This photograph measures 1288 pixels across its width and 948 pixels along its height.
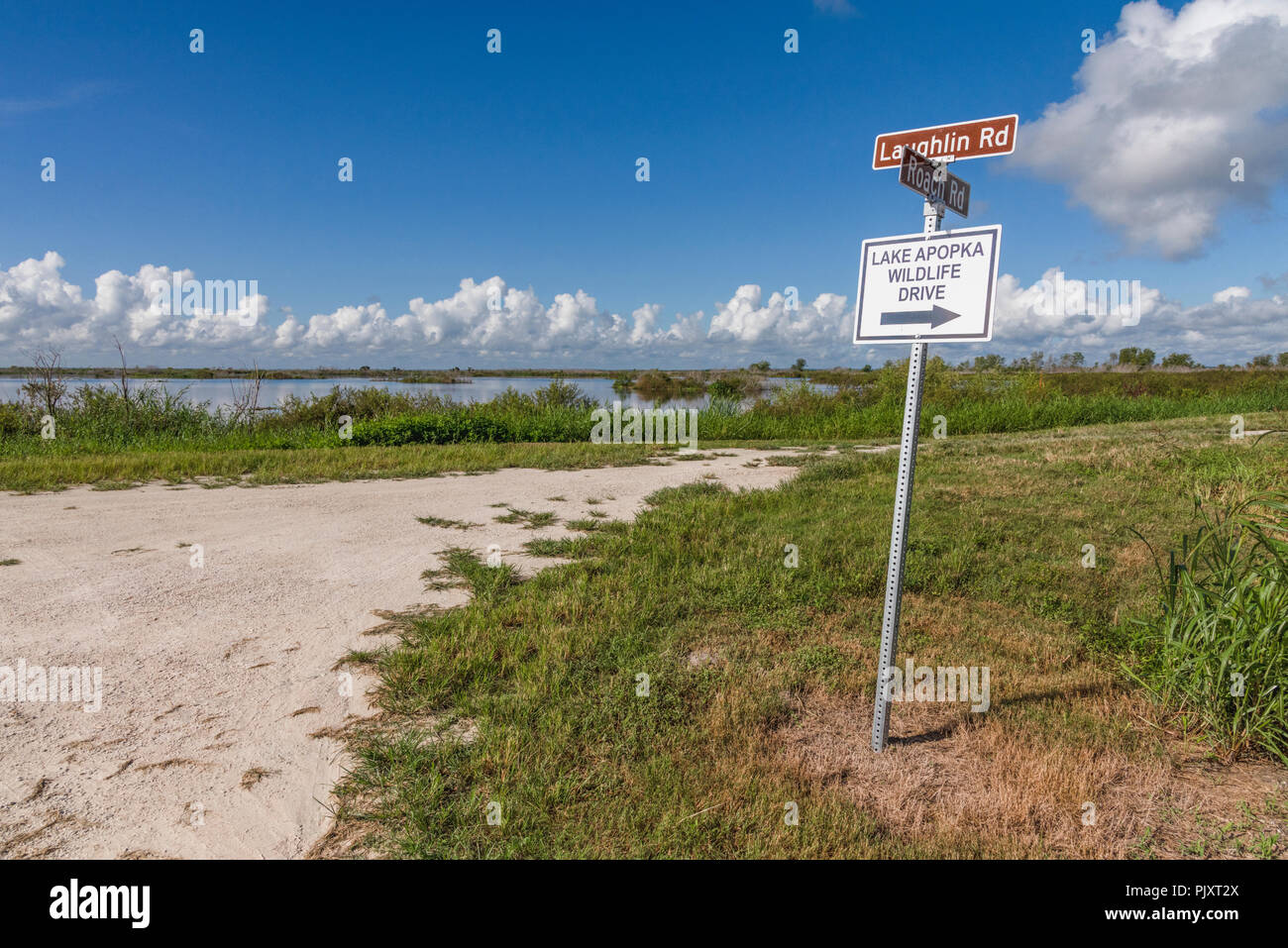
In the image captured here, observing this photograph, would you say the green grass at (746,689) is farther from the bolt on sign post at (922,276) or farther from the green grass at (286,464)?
the green grass at (286,464)

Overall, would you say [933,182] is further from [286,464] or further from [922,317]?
[286,464]

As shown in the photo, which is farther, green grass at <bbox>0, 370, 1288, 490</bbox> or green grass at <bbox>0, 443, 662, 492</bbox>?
green grass at <bbox>0, 370, 1288, 490</bbox>

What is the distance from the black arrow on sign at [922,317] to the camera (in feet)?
9.99

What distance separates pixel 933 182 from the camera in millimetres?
3191

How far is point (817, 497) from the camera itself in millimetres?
8516

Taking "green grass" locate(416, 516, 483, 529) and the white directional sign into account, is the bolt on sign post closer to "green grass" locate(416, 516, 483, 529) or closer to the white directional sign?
the white directional sign

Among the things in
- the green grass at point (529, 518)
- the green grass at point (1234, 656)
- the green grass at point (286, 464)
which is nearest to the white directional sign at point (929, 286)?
the green grass at point (1234, 656)

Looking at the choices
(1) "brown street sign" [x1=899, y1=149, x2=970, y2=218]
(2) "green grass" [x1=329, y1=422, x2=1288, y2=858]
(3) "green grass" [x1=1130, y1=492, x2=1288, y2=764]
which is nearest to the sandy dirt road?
(2) "green grass" [x1=329, y1=422, x2=1288, y2=858]

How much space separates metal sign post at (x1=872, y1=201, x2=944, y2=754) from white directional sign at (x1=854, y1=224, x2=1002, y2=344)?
0.41 feet

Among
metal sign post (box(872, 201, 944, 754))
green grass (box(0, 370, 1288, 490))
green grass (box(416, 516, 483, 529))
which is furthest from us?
green grass (box(0, 370, 1288, 490))

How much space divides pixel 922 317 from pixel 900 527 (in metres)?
0.98

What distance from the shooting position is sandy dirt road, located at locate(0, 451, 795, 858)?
2.78 m
